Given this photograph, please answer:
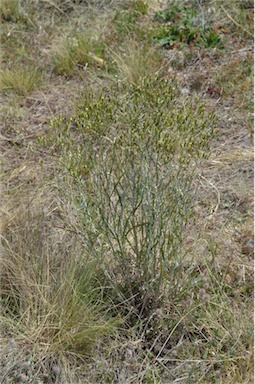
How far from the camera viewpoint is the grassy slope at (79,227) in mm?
2625

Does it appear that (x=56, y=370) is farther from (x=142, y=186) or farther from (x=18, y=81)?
(x=18, y=81)

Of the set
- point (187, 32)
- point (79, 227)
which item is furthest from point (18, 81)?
point (79, 227)

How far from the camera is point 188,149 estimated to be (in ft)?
8.31

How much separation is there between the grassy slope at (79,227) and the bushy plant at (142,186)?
0.37ft

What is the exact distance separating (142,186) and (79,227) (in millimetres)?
713

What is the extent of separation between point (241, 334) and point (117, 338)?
56 cm

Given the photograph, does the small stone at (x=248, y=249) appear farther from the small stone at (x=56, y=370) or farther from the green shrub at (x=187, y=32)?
the green shrub at (x=187, y=32)

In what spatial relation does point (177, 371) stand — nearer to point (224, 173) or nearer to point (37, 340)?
point (37, 340)

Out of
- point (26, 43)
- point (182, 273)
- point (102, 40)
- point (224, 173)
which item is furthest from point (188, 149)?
point (26, 43)

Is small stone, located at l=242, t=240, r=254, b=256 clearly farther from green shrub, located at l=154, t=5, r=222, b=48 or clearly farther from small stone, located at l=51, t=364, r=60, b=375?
green shrub, located at l=154, t=5, r=222, b=48

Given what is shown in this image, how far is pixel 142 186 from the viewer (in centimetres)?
261

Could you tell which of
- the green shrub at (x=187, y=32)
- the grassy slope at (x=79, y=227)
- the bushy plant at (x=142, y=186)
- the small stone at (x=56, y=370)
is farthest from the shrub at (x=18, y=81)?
the small stone at (x=56, y=370)

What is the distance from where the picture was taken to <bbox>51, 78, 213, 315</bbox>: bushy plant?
2531 mm

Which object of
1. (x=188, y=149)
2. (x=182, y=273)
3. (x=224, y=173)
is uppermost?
(x=188, y=149)
